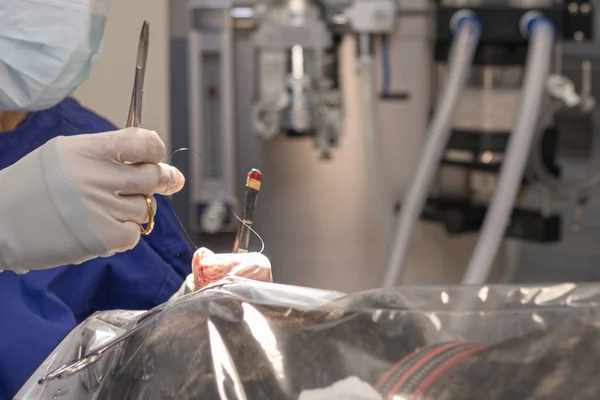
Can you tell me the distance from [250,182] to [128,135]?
149 millimetres

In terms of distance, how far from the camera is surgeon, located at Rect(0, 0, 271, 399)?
697mm

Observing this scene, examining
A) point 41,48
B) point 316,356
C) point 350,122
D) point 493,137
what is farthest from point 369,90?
point 316,356

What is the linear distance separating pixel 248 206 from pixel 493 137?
1.09 metres

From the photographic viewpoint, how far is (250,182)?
2.63ft

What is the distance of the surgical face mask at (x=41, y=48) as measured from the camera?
0.99m

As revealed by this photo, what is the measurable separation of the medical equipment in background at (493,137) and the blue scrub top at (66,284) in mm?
683

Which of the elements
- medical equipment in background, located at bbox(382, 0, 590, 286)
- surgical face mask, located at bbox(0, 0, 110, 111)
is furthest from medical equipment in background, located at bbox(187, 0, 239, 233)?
surgical face mask, located at bbox(0, 0, 110, 111)

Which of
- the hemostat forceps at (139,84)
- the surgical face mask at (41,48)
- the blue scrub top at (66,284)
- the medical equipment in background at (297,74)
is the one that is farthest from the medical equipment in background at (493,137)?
the hemostat forceps at (139,84)

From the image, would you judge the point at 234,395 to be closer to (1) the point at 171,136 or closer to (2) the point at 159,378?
(2) the point at 159,378

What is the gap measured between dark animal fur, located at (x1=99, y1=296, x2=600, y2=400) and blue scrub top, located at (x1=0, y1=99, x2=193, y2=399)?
0.38 metres

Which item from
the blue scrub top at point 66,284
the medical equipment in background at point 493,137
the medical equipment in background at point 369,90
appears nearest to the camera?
the blue scrub top at point 66,284

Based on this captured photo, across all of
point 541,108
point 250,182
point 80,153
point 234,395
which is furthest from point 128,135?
point 541,108

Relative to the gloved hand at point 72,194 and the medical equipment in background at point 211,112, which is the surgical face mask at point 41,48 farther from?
the medical equipment in background at point 211,112

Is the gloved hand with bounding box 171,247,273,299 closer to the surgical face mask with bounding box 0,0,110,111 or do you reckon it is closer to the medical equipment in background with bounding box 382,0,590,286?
the surgical face mask with bounding box 0,0,110,111
